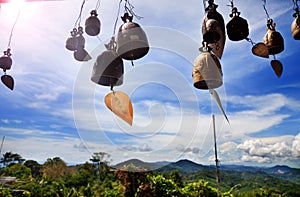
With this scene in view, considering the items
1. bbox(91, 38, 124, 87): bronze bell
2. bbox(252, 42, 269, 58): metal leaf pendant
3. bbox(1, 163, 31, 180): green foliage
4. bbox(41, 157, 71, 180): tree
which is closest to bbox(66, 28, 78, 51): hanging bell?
bbox(91, 38, 124, 87): bronze bell

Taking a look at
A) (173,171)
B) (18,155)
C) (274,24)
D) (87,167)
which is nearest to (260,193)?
(173,171)

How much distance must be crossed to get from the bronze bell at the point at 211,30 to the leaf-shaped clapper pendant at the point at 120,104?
0.28 m

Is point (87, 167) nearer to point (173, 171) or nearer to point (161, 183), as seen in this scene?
point (173, 171)

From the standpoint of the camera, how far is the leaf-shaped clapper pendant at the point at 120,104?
0.67 meters

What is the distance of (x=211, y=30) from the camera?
25.1 inches

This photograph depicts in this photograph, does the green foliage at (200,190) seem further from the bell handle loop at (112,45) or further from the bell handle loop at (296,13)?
the bell handle loop at (112,45)

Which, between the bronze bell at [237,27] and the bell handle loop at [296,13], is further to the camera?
the bell handle loop at [296,13]

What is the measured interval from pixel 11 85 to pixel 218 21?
0.86 meters

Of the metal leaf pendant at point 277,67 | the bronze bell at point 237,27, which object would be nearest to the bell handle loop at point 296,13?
the metal leaf pendant at point 277,67

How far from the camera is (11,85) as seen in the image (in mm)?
1004

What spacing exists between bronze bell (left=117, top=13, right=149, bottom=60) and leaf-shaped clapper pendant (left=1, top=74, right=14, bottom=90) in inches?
21.7

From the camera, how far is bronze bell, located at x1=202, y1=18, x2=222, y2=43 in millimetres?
638

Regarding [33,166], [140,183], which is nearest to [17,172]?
[33,166]

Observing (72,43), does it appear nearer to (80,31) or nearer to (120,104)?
(80,31)
